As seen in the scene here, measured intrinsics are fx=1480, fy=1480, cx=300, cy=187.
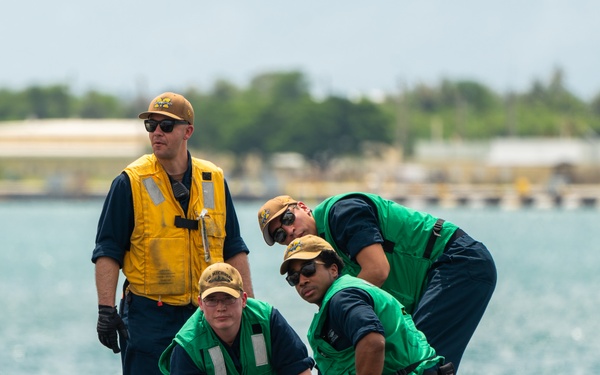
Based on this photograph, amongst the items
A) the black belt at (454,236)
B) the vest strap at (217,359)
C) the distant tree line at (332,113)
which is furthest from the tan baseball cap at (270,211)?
the distant tree line at (332,113)

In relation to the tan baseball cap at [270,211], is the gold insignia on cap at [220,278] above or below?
below

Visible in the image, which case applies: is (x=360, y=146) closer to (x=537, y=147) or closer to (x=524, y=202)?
(x=537, y=147)

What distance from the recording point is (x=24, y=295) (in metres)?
39.0

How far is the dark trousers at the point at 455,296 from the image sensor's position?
23.0 ft

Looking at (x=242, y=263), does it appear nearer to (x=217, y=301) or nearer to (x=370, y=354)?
(x=217, y=301)

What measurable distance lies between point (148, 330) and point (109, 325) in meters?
0.25

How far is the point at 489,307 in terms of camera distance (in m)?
31.1

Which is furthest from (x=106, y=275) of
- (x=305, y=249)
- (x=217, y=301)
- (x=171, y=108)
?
(x=305, y=249)

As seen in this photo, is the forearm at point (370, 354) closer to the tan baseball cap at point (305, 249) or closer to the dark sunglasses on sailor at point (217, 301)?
the tan baseball cap at point (305, 249)

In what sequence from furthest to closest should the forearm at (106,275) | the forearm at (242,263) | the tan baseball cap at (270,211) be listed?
the forearm at (242,263) < the forearm at (106,275) < the tan baseball cap at (270,211)

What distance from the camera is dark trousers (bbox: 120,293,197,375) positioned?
7020 millimetres

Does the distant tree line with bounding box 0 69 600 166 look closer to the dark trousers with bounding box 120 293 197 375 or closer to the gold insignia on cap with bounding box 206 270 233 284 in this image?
the dark trousers with bounding box 120 293 197 375

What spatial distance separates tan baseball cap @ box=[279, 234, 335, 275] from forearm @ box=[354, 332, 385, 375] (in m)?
0.47

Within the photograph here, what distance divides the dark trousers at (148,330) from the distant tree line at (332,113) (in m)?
116
